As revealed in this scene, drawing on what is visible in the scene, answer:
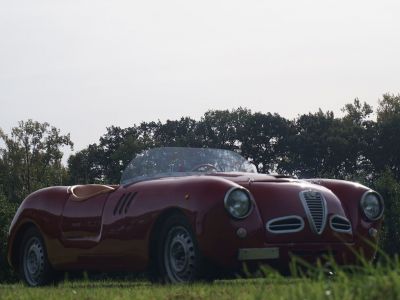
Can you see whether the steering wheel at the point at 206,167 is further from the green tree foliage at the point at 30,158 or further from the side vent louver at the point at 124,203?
the green tree foliage at the point at 30,158

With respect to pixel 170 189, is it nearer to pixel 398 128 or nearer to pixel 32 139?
pixel 398 128

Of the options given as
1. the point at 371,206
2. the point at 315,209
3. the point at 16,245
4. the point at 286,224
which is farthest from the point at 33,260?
the point at 371,206

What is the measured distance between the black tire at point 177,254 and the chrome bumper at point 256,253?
386 millimetres

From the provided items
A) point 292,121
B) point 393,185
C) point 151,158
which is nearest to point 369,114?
point 292,121

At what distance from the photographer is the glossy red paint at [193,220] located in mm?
8180

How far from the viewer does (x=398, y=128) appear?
6475 centimetres

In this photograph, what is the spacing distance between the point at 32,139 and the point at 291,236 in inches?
2905

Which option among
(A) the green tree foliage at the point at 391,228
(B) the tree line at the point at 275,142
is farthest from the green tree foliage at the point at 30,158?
(A) the green tree foliage at the point at 391,228

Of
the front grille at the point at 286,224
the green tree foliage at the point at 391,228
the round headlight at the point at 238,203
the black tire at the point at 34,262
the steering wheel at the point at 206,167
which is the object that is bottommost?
the green tree foliage at the point at 391,228

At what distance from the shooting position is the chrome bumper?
320 inches

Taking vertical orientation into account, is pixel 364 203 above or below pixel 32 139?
below

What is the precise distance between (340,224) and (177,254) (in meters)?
1.61

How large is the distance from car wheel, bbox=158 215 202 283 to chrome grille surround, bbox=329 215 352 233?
4.49ft

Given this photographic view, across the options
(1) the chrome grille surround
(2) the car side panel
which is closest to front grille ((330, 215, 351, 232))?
(1) the chrome grille surround
